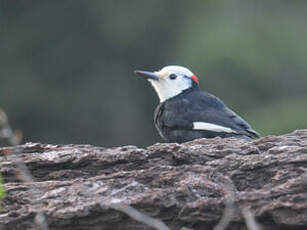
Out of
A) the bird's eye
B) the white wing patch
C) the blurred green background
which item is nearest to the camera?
the white wing patch

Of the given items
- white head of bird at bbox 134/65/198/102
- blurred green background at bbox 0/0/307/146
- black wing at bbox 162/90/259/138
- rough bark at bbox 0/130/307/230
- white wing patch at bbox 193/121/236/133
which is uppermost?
blurred green background at bbox 0/0/307/146

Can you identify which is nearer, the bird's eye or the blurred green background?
the bird's eye

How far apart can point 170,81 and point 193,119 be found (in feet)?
4.21

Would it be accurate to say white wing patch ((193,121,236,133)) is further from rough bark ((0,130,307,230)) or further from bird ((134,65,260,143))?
rough bark ((0,130,307,230))

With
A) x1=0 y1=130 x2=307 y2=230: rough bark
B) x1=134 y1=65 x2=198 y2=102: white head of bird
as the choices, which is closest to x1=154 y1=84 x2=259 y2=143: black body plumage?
x1=134 y1=65 x2=198 y2=102: white head of bird

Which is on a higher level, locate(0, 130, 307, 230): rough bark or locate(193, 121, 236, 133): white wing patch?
locate(193, 121, 236, 133): white wing patch

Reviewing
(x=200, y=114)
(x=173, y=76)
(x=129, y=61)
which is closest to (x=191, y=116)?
(x=200, y=114)

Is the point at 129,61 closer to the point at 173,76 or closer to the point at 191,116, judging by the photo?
the point at 173,76

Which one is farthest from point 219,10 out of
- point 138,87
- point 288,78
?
point 288,78

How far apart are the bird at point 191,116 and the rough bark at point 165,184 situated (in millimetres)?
1867

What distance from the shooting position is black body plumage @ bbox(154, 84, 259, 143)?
29.0ft

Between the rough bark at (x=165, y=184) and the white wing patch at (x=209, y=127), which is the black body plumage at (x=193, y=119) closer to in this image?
the white wing patch at (x=209, y=127)

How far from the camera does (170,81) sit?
1034cm

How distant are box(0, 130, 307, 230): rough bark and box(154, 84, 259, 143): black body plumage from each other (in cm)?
188
